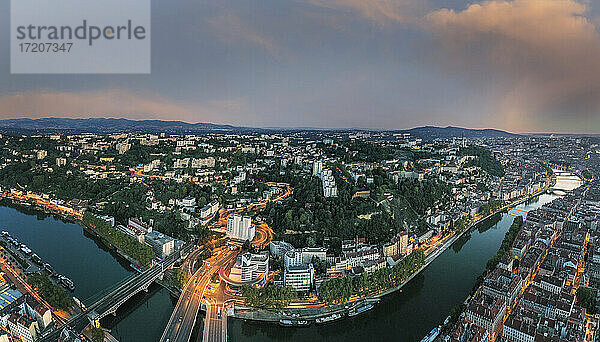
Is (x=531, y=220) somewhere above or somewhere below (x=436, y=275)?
above

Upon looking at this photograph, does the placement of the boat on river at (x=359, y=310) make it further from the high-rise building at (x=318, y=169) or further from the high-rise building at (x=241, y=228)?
the high-rise building at (x=318, y=169)

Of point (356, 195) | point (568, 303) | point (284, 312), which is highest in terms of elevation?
point (356, 195)

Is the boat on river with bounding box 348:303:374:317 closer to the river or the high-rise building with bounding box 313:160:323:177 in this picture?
the river

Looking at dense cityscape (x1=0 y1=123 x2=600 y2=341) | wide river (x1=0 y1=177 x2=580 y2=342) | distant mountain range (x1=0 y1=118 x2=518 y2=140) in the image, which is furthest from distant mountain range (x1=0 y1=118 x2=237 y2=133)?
wide river (x1=0 y1=177 x2=580 y2=342)

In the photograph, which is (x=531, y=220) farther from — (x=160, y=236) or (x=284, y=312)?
(x=160, y=236)

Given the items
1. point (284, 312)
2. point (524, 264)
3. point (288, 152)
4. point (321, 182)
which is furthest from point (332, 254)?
point (288, 152)

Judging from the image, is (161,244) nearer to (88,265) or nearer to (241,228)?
(88,265)

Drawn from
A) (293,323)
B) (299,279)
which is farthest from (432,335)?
(299,279)
